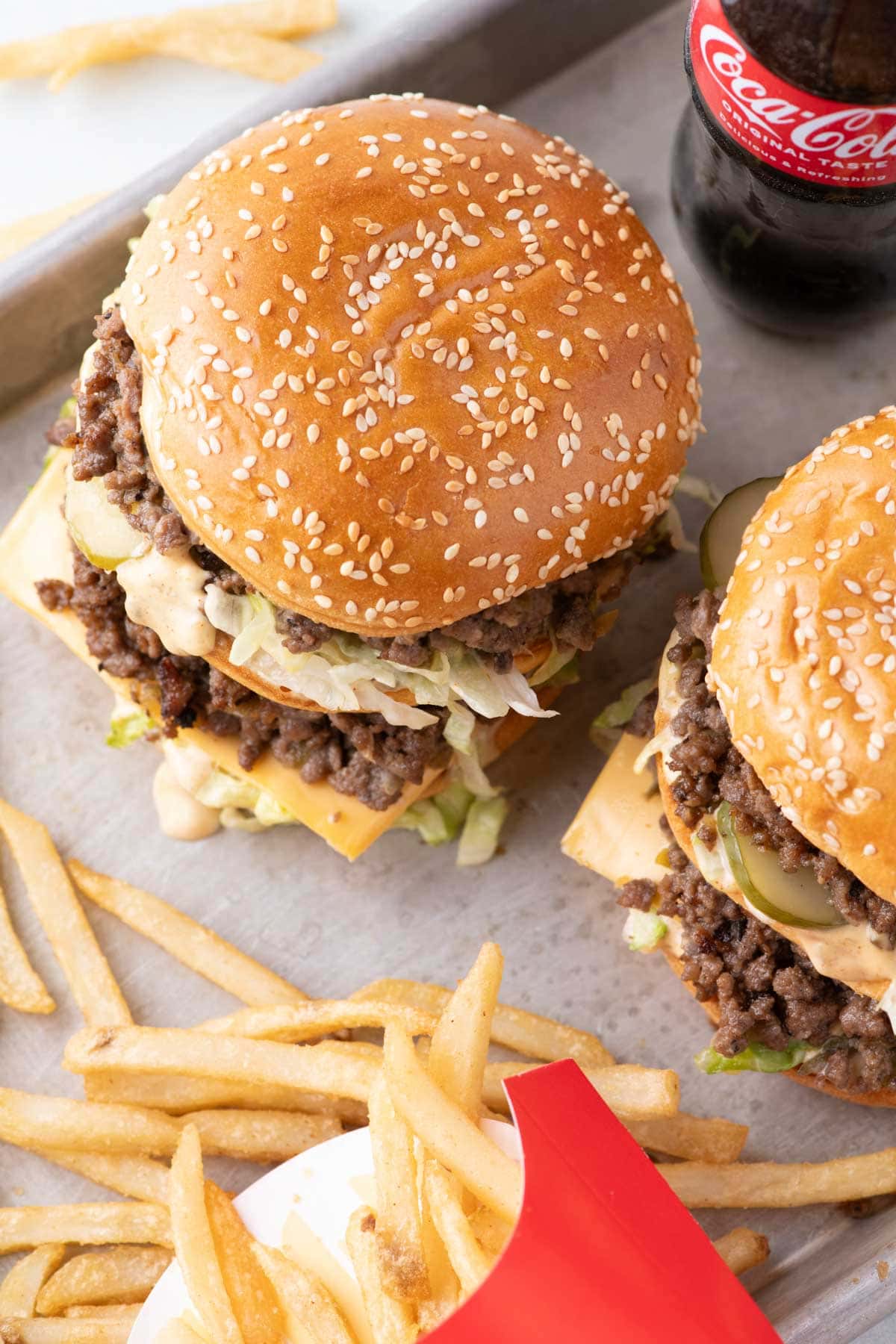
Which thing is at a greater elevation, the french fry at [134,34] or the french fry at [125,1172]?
the french fry at [134,34]

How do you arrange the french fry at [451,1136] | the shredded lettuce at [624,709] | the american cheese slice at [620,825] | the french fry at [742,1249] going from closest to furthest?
the french fry at [451,1136], the french fry at [742,1249], the american cheese slice at [620,825], the shredded lettuce at [624,709]

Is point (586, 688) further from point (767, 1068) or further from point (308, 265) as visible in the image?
point (308, 265)

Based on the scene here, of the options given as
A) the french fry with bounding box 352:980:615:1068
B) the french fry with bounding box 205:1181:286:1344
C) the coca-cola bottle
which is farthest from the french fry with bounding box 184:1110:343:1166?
the coca-cola bottle

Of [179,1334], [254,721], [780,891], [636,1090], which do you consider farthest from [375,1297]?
[254,721]

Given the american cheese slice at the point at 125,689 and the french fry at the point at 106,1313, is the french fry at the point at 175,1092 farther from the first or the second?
the american cheese slice at the point at 125,689

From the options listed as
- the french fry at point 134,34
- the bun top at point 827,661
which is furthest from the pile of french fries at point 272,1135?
the french fry at point 134,34

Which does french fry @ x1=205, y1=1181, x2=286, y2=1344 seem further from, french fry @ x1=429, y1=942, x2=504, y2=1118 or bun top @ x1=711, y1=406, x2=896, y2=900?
bun top @ x1=711, y1=406, x2=896, y2=900
